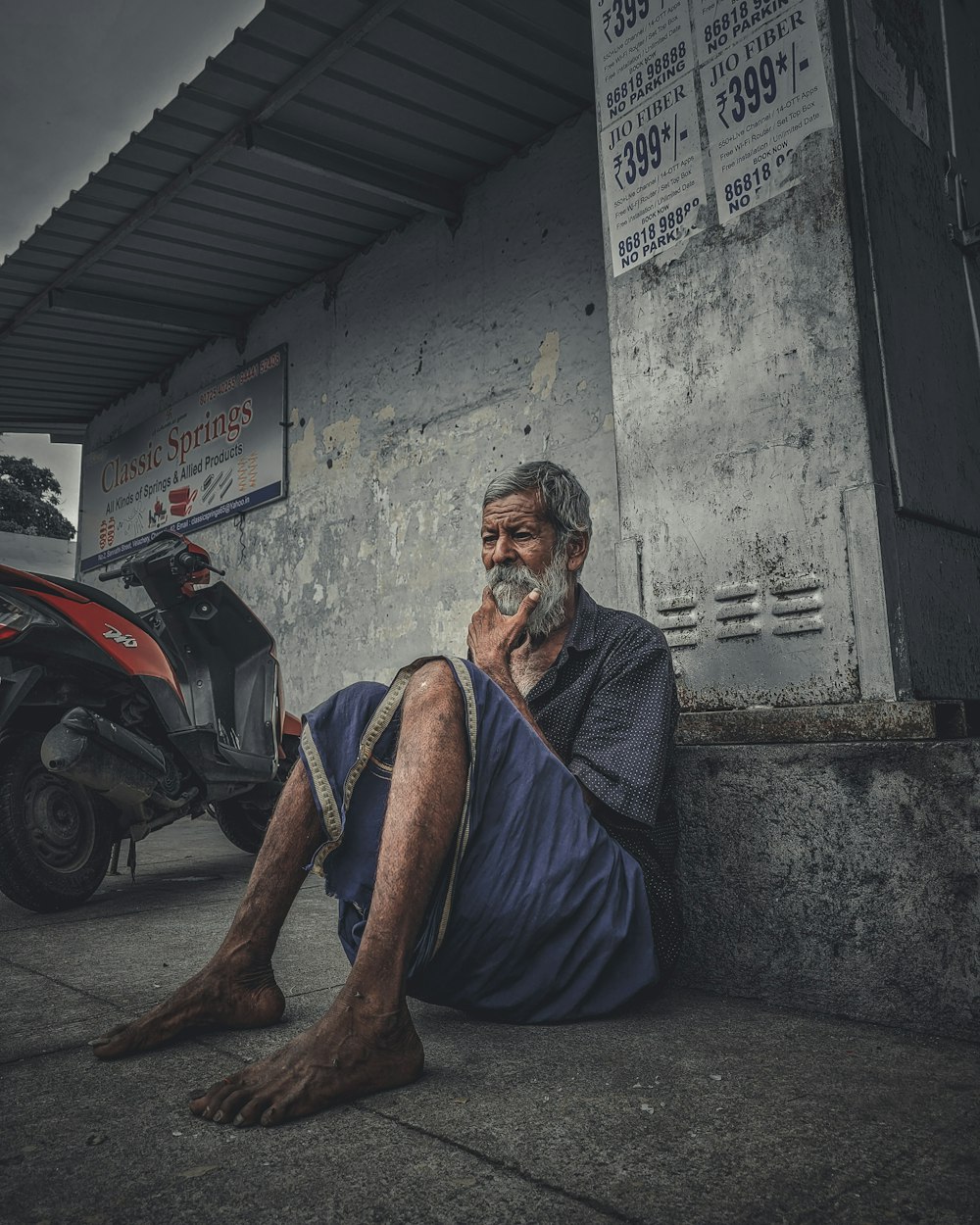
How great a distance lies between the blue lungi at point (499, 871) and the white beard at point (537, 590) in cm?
58

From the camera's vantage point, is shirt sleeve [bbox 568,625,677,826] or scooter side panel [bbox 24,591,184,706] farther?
scooter side panel [bbox 24,591,184,706]

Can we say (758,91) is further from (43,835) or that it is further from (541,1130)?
(43,835)

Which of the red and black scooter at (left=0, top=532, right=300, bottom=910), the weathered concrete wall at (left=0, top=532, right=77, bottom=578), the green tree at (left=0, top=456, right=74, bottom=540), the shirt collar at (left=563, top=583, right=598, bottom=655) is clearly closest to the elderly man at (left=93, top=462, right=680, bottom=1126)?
the shirt collar at (left=563, top=583, right=598, bottom=655)

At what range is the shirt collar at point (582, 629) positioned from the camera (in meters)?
2.23

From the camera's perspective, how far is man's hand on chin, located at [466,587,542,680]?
221 centimetres

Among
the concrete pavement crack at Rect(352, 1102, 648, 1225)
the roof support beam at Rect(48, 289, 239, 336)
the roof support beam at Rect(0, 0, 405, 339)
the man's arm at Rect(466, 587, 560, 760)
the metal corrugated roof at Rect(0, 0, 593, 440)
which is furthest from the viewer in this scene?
the roof support beam at Rect(48, 289, 239, 336)

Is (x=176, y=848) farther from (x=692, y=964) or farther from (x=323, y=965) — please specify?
(x=692, y=964)

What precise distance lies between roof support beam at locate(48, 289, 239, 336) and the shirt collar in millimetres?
6027

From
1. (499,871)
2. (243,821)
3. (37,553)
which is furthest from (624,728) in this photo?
(37,553)

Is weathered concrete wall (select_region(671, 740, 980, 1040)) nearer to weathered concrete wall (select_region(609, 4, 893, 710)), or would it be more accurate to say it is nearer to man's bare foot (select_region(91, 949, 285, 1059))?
weathered concrete wall (select_region(609, 4, 893, 710))

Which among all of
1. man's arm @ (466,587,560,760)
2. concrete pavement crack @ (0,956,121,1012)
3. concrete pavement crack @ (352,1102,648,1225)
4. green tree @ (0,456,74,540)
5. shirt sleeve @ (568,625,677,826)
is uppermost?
green tree @ (0,456,74,540)

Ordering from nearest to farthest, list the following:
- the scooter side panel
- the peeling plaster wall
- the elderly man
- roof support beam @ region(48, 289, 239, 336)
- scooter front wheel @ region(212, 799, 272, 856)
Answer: the elderly man → the scooter side panel → scooter front wheel @ region(212, 799, 272, 856) → the peeling plaster wall → roof support beam @ region(48, 289, 239, 336)

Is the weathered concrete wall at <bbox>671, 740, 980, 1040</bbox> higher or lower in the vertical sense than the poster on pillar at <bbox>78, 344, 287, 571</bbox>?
lower

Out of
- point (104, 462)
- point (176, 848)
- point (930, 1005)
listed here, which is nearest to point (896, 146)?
point (930, 1005)
